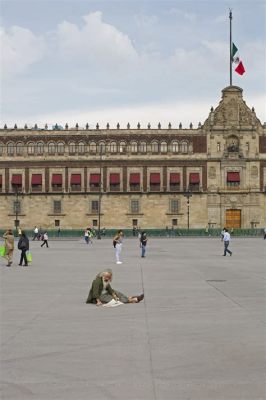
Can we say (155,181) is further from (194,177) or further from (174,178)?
(194,177)

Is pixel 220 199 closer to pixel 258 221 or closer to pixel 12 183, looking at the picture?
pixel 258 221

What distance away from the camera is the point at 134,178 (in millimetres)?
75375

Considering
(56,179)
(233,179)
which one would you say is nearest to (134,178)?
(56,179)

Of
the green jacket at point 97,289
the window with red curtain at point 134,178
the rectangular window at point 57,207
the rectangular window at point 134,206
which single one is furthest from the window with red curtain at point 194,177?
the green jacket at point 97,289

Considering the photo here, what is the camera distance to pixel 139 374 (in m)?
7.58

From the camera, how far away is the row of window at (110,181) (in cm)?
7525

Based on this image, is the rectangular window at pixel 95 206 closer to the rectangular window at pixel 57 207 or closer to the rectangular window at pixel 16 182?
the rectangular window at pixel 57 207

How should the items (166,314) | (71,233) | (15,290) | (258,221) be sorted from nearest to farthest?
(166,314) < (15,290) < (71,233) < (258,221)

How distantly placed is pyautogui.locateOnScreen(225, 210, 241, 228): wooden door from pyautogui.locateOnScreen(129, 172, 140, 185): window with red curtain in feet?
37.5

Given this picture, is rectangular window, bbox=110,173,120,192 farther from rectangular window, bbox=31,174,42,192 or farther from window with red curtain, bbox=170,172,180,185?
rectangular window, bbox=31,174,42,192

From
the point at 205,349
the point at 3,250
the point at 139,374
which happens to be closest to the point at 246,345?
the point at 205,349

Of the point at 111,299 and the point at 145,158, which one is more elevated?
the point at 145,158

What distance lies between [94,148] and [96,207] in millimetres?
7128

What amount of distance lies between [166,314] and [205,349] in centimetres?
341
